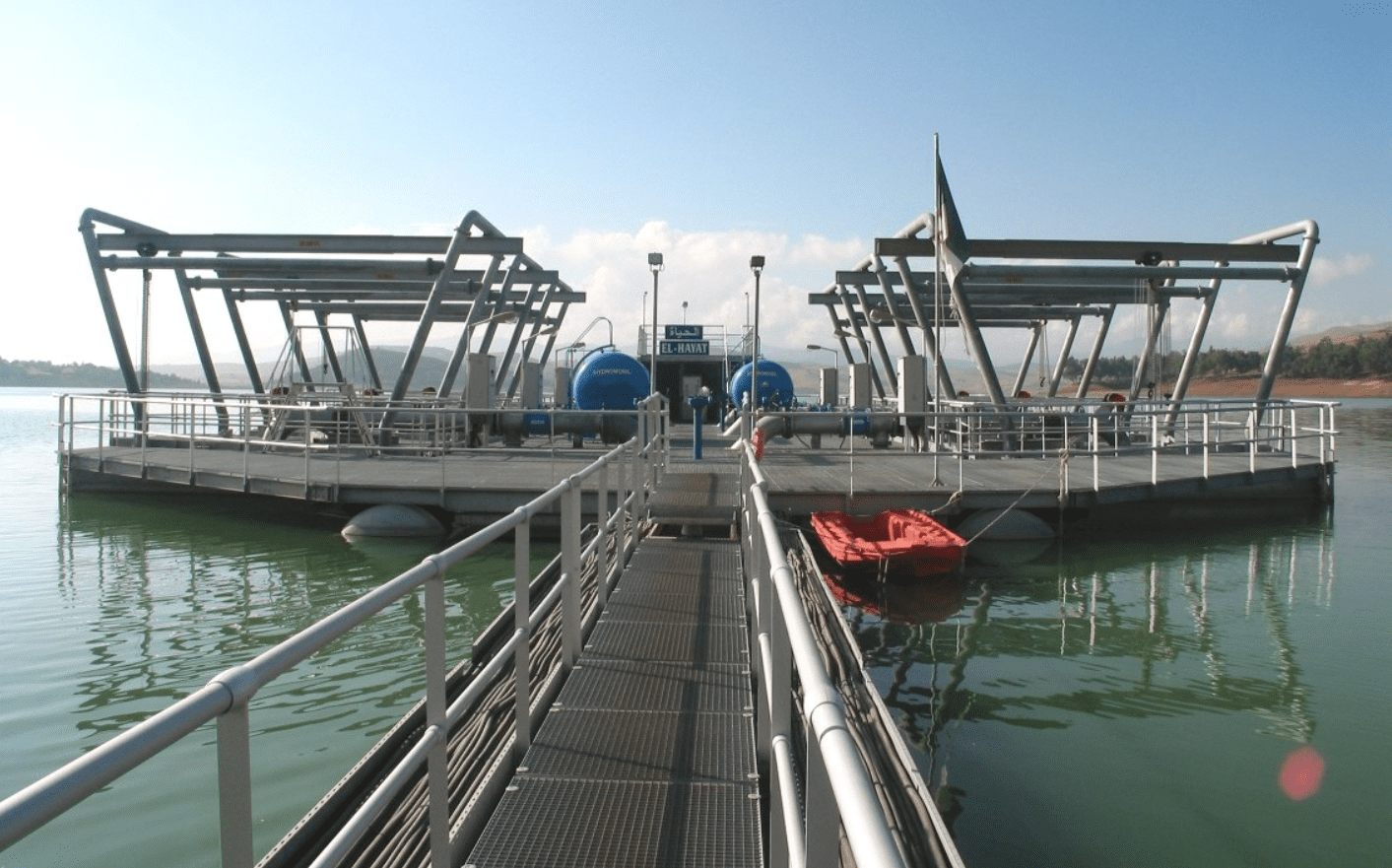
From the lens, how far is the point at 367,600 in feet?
8.66

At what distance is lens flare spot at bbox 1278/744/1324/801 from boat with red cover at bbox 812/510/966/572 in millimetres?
5251

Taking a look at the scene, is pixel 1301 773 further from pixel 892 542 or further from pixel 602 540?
pixel 892 542

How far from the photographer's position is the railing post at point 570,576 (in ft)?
18.3

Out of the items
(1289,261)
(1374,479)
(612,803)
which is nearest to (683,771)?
(612,803)

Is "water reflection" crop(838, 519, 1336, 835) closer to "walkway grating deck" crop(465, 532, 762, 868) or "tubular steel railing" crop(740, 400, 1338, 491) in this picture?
"walkway grating deck" crop(465, 532, 762, 868)

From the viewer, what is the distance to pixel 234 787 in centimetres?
187

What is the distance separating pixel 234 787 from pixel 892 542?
10761mm

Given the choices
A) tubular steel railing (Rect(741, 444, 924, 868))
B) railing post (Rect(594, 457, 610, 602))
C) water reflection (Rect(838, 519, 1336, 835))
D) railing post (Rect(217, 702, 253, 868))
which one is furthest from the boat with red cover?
railing post (Rect(217, 702, 253, 868))

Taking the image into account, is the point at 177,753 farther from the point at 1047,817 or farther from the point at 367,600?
the point at 1047,817

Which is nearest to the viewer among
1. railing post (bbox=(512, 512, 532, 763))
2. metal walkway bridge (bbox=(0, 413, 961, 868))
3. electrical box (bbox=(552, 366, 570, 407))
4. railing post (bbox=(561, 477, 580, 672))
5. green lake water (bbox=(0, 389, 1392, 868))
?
metal walkway bridge (bbox=(0, 413, 961, 868))

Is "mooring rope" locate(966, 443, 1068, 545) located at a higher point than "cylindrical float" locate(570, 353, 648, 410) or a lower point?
lower

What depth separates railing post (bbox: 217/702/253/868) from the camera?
1.84 m

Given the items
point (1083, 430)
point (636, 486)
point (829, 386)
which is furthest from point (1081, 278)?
point (636, 486)

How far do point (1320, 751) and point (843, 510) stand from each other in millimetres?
7581
